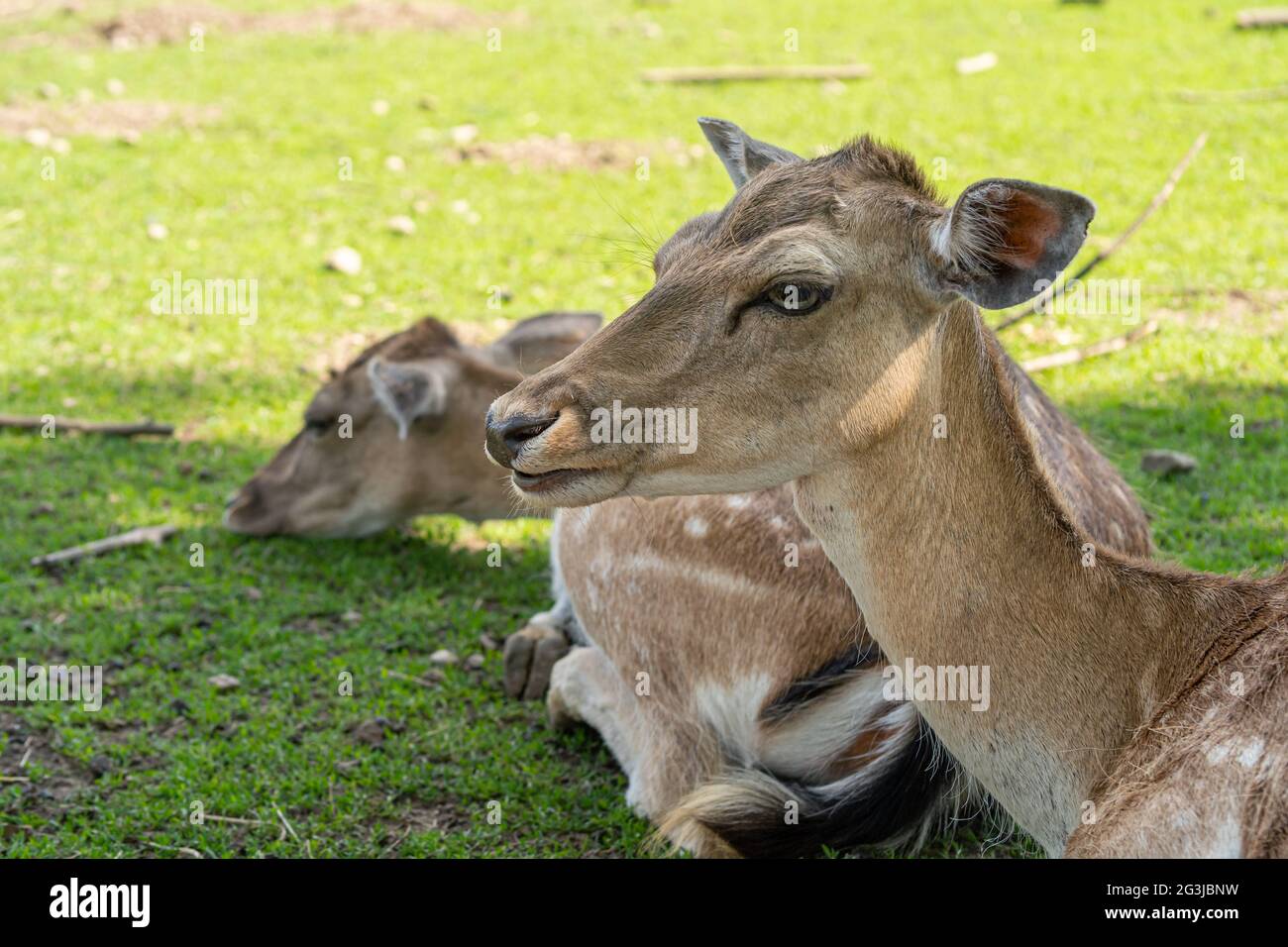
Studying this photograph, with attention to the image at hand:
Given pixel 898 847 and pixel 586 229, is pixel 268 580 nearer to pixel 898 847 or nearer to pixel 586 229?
pixel 898 847

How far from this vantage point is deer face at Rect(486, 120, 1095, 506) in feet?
11.3

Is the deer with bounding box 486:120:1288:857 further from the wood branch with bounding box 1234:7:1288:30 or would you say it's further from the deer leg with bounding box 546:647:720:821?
the wood branch with bounding box 1234:7:1288:30

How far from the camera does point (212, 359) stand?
28.7 feet

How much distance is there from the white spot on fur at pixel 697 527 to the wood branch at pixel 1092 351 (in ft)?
12.5

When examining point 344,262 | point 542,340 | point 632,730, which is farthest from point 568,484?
point 344,262

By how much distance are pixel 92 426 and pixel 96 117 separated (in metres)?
7.20

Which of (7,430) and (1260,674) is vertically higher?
(7,430)

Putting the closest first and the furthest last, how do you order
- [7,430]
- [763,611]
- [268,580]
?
[763,611]
[268,580]
[7,430]

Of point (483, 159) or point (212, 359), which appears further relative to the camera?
point (483, 159)

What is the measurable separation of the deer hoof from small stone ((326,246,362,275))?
5.22 meters

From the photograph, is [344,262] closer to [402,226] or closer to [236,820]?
[402,226]

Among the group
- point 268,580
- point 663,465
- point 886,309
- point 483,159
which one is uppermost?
point 483,159

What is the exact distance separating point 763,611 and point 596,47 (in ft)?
42.6
